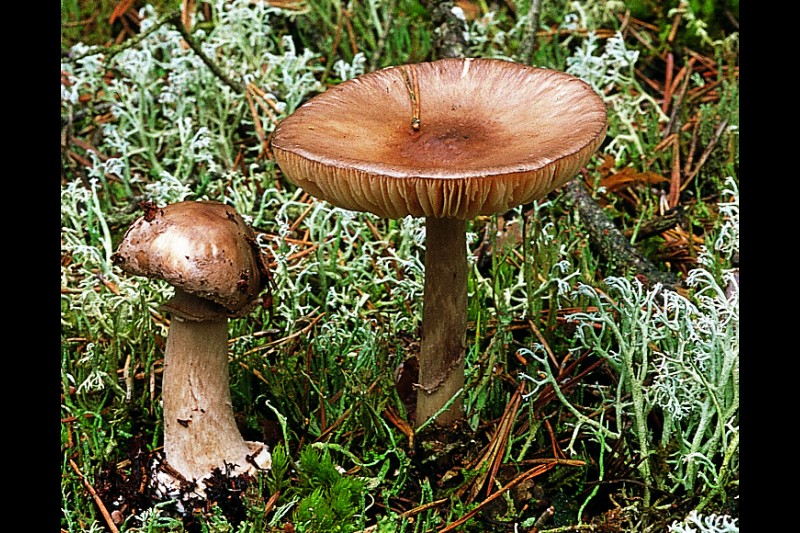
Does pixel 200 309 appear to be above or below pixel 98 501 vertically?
above

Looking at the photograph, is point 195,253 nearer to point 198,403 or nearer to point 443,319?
point 198,403

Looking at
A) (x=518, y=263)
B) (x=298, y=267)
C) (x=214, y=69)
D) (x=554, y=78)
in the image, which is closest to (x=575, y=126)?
(x=554, y=78)

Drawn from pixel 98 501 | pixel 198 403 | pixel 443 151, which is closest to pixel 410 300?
pixel 198 403

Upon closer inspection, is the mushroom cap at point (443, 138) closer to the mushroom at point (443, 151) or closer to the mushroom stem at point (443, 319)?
the mushroom at point (443, 151)

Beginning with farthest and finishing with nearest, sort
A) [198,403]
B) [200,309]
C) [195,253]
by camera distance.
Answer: [198,403] → [200,309] → [195,253]

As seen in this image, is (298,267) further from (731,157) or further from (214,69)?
(731,157)

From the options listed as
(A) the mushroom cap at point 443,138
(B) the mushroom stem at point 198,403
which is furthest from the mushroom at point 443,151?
(B) the mushroom stem at point 198,403
